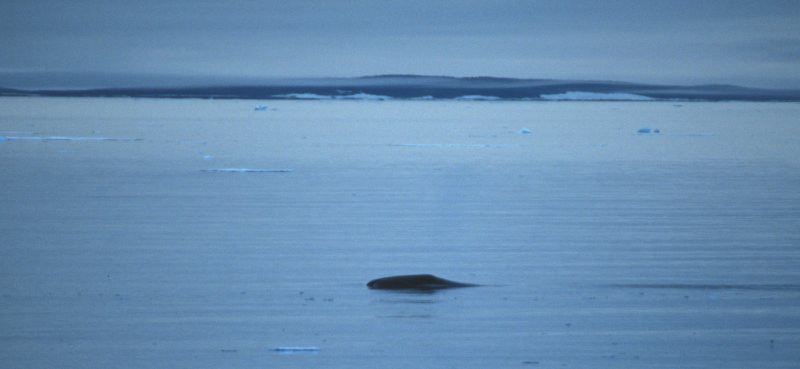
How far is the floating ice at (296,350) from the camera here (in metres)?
8.19

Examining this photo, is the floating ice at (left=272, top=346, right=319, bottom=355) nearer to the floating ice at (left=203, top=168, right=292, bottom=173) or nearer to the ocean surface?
the ocean surface

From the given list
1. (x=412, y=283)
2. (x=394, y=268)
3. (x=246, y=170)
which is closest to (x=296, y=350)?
(x=412, y=283)

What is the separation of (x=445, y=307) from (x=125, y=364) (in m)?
2.83

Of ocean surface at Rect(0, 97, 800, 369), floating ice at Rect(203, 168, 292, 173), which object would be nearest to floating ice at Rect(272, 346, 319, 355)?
ocean surface at Rect(0, 97, 800, 369)

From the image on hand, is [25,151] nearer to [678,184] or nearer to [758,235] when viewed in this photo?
[678,184]

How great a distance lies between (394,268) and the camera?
1184 centimetres

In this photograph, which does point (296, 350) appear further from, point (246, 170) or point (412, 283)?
point (246, 170)

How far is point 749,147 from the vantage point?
35.8 metres

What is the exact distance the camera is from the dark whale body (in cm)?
1063

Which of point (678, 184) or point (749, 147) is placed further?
point (749, 147)

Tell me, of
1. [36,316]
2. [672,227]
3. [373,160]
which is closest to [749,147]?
[373,160]

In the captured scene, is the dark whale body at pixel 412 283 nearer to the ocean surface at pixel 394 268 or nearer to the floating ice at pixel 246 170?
the ocean surface at pixel 394 268

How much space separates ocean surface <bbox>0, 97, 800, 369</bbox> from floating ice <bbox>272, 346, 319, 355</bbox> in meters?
0.04

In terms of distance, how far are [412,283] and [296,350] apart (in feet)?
8.50
